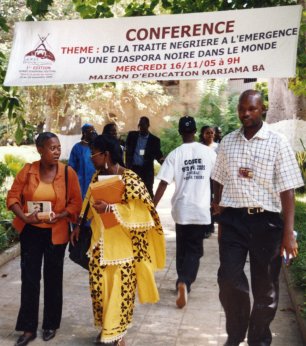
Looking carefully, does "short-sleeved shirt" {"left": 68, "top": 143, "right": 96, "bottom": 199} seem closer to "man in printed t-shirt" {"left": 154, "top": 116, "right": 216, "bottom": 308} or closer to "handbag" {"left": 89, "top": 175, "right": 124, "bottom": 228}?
"man in printed t-shirt" {"left": 154, "top": 116, "right": 216, "bottom": 308}

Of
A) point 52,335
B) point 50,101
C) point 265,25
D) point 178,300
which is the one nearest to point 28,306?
point 52,335

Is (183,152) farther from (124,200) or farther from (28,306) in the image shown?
(28,306)

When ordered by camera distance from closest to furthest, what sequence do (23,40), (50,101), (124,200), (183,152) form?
(124,200) → (23,40) → (183,152) → (50,101)

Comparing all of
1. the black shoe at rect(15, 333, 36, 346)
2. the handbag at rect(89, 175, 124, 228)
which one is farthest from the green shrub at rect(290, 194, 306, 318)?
the black shoe at rect(15, 333, 36, 346)

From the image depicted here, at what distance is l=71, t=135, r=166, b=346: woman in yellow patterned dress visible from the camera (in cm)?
406

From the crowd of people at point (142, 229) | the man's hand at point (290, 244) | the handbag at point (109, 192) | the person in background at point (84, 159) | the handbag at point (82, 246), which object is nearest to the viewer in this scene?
the man's hand at point (290, 244)

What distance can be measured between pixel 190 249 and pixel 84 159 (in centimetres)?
212

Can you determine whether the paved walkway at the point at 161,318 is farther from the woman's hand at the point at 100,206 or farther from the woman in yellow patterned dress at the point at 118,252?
the woman's hand at the point at 100,206

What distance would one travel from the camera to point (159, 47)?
4.74 metres

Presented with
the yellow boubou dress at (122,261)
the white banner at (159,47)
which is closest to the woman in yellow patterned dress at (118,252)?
the yellow boubou dress at (122,261)

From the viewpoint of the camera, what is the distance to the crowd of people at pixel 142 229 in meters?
3.75

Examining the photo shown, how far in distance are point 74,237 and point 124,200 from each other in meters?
0.58

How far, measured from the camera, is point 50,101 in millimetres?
19578

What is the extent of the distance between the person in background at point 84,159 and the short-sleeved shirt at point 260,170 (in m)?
3.33
